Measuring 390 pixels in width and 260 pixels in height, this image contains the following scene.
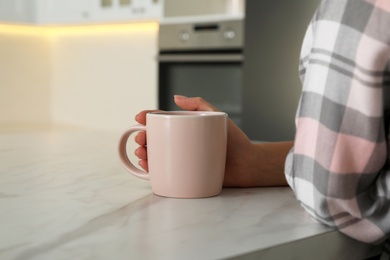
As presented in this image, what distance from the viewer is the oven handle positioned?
111 inches

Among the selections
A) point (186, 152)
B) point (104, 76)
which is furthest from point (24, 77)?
point (186, 152)

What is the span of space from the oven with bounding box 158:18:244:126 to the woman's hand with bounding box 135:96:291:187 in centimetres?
196

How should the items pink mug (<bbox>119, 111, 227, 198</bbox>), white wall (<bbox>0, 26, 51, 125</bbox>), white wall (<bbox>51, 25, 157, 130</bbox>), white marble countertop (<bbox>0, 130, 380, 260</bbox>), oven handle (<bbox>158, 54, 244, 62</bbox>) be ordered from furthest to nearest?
white wall (<bbox>0, 26, 51, 125</bbox>) → white wall (<bbox>51, 25, 157, 130</bbox>) → oven handle (<bbox>158, 54, 244, 62</bbox>) → pink mug (<bbox>119, 111, 227, 198</bbox>) → white marble countertop (<bbox>0, 130, 380, 260</bbox>)

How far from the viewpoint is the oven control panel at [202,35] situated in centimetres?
286

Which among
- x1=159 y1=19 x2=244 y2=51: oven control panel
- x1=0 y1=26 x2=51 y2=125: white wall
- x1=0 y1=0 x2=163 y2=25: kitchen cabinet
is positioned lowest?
x1=0 y1=26 x2=51 y2=125: white wall

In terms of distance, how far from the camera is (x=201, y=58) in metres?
2.96

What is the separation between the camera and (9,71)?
13.1ft

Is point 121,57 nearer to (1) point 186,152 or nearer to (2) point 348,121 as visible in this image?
(1) point 186,152

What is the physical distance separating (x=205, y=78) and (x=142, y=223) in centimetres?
242

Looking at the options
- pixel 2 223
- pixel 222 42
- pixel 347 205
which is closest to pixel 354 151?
pixel 347 205

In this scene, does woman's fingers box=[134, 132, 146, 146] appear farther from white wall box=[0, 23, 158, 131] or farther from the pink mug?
white wall box=[0, 23, 158, 131]

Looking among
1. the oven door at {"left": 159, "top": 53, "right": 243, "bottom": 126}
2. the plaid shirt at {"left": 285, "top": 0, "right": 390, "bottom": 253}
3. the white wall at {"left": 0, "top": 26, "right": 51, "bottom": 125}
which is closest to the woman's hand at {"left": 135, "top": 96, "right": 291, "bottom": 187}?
the plaid shirt at {"left": 285, "top": 0, "right": 390, "bottom": 253}

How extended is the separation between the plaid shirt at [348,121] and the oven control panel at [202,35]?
7.45 ft

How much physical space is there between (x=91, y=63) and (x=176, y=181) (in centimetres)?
332
